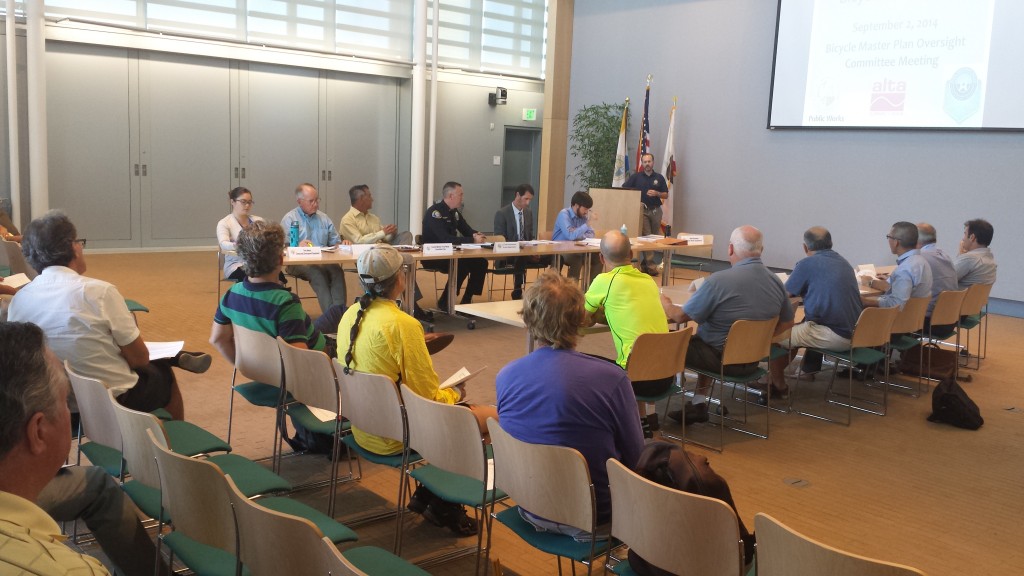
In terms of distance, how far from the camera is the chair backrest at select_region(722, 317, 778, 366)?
16.2ft

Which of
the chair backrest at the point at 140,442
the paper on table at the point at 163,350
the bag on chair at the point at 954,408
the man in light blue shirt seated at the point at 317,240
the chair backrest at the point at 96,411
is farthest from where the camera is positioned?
the man in light blue shirt seated at the point at 317,240

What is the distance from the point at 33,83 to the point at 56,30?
3.33 ft

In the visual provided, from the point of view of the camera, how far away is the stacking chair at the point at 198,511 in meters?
2.32

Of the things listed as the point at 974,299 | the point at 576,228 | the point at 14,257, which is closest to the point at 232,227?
the point at 14,257

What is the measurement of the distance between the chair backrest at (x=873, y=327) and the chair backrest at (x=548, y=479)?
11.5ft

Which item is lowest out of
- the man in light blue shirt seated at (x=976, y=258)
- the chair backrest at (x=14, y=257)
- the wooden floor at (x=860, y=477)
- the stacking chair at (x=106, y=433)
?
the wooden floor at (x=860, y=477)

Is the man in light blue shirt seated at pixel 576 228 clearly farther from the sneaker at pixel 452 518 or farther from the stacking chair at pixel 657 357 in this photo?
the sneaker at pixel 452 518

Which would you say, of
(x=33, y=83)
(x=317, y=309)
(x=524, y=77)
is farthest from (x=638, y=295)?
(x=524, y=77)

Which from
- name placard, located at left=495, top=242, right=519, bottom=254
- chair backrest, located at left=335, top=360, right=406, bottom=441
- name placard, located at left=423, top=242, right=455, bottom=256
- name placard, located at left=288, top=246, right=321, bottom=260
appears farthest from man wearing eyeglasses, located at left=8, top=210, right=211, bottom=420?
name placard, located at left=495, top=242, right=519, bottom=254

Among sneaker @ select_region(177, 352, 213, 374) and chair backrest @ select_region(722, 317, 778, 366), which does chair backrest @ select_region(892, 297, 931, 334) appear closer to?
chair backrest @ select_region(722, 317, 778, 366)

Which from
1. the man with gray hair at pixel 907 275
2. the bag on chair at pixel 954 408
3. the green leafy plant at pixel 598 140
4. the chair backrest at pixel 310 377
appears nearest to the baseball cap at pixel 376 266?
the chair backrest at pixel 310 377

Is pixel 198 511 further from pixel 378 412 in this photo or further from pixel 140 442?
pixel 378 412

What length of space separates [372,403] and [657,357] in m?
1.75

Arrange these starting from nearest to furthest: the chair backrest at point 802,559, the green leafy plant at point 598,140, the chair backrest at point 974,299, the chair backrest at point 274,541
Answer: the chair backrest at point 802,559 → the chair backrest at point 274,541 → the chair backrest at point 974,299 → the green leafy plant at point 598,140
